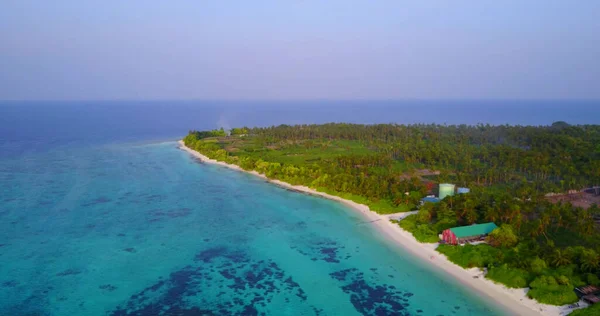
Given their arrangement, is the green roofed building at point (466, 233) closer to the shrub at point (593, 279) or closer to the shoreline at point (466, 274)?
the shoreline at point (466, 274)

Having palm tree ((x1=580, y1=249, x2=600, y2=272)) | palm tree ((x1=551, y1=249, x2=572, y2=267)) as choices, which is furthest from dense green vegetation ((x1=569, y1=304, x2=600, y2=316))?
palm tree ((x1=551, y1=249, x2=572, y2=267))

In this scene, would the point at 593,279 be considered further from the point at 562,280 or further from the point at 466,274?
the point at 466,274

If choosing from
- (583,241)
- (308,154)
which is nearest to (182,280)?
(583,241)

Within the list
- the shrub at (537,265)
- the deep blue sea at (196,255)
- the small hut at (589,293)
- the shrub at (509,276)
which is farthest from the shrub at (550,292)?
the deep blue sea at (196,255)

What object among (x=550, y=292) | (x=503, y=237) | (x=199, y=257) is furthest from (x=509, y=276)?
(x=199, y=257)

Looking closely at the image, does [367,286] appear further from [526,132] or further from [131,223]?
[526,132]

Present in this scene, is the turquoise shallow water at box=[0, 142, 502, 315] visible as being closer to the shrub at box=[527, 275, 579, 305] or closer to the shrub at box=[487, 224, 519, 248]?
the shrub at box=[527, 275, 579, 305]
